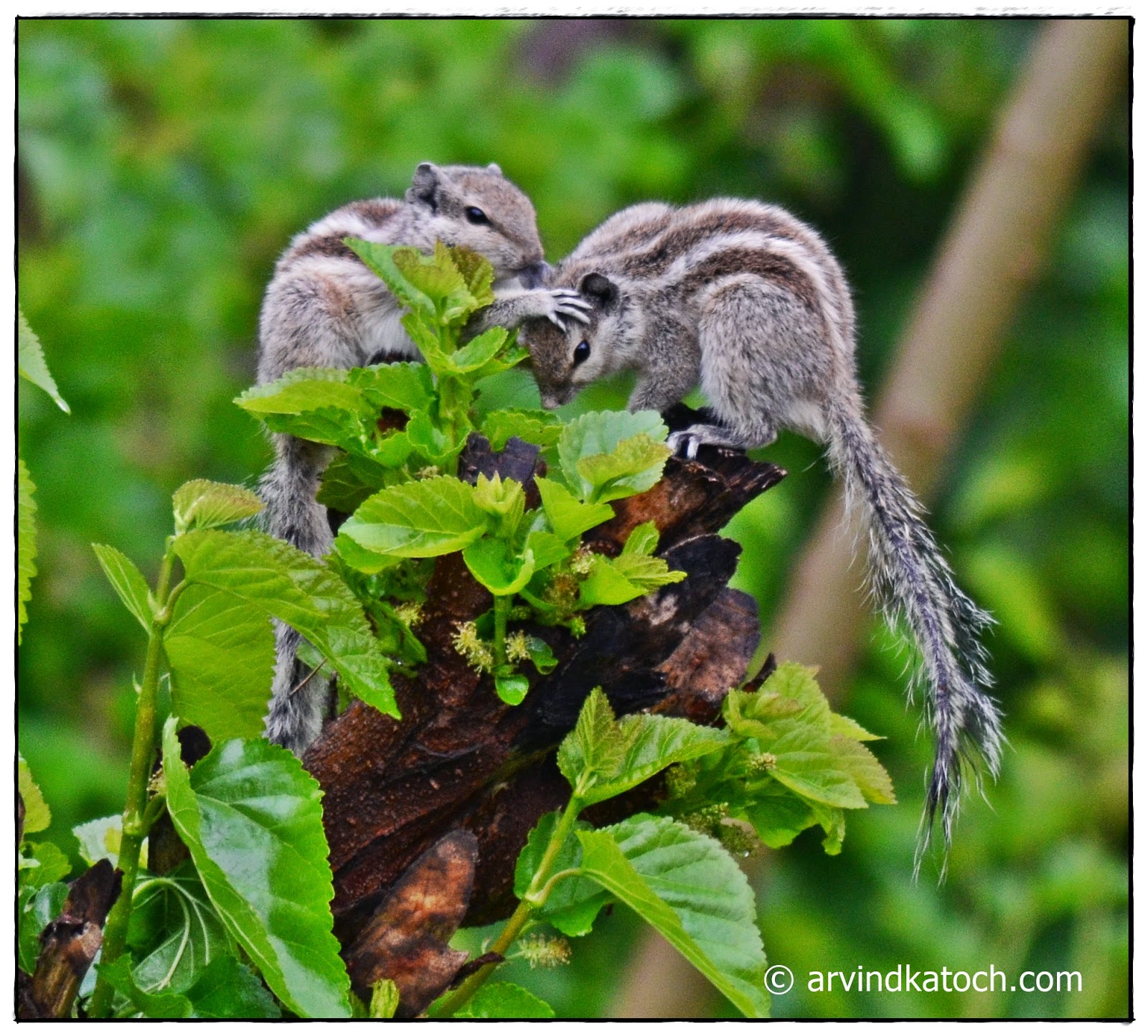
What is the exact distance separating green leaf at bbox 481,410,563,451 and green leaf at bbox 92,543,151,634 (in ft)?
1.04

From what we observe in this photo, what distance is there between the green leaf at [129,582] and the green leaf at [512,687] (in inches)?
11.0

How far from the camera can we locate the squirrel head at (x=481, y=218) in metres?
2.07

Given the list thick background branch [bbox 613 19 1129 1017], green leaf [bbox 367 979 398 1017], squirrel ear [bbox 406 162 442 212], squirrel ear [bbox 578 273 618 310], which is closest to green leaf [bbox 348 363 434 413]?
green leaf [bbox 367 979 398 1017]

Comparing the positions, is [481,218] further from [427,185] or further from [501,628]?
[501,628]

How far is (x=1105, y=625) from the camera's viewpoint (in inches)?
151

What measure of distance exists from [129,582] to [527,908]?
1.29 ft

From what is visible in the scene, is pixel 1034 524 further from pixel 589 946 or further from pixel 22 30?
pixel 22 30

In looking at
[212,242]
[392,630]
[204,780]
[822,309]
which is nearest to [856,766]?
[392,630]

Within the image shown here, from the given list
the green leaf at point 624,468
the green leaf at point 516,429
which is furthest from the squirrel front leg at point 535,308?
the green leaf at point 624,468

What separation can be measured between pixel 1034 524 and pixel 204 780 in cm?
304

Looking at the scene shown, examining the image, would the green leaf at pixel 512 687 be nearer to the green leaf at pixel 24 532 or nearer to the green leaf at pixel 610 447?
the green leaf at pixel 610 447

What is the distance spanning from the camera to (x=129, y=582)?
1010 mm

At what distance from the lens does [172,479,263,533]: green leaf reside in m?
1.01

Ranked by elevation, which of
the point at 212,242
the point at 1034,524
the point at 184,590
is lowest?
the point at 1034,524
